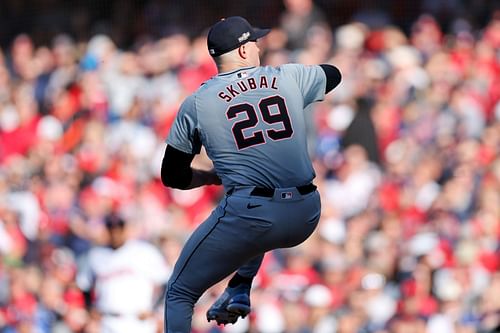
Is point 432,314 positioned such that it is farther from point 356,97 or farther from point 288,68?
point 288,68

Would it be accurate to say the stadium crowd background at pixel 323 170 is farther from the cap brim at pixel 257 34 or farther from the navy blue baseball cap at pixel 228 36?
the navy blue baseball cap at pixel 228 36

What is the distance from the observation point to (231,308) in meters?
7.00

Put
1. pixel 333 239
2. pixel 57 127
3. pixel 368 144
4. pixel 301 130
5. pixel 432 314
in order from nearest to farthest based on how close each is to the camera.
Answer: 1. pixel 301 130
2. pixel 432 314
3. pixel 333 239
4. pixel 368 144
5. pixel 57 127

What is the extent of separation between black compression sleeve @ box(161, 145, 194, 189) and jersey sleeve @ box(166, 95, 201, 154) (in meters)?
0.06

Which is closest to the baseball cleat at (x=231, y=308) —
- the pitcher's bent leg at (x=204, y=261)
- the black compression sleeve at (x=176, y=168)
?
the pitcher's bent leg at (x=204, y=261)

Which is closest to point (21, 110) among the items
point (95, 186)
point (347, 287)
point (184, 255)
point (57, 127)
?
point (57, 127)

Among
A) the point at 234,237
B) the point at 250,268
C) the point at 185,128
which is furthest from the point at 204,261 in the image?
the point at 185,128

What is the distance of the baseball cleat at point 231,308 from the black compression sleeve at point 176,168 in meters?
0.74

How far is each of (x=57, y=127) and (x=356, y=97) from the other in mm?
4520

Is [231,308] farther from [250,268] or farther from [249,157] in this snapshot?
[249,157]

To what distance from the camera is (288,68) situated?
265 inches

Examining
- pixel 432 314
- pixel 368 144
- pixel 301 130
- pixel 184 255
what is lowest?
pixel 432 314

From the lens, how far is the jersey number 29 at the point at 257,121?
654 centimetres

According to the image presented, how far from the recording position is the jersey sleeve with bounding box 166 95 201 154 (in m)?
6.56
